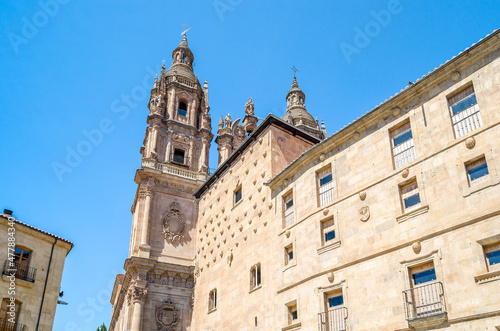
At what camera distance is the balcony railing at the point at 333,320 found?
17.5m

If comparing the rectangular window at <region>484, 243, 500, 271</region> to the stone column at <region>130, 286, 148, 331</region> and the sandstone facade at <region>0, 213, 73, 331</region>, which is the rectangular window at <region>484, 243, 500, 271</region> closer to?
the sandstone facade at <region>0, 213, 73, 331</region>

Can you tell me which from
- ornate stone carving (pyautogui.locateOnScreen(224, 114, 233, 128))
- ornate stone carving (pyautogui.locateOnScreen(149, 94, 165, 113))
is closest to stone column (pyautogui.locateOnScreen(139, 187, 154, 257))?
ornate stone carving (pyautogui.locateOnScreen(149, 94, 165, 113))

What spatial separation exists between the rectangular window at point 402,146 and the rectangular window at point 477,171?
7.78ft

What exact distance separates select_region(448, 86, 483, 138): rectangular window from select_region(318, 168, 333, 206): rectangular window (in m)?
6.16

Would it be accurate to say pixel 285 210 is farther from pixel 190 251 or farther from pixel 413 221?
pixel 190 251

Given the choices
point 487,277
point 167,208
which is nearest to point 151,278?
point 167,208

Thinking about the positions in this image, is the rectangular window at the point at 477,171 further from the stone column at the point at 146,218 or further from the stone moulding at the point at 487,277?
the stone column at the point at 146,218

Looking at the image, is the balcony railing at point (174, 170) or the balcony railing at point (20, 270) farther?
the balcony railing at point (174, 170)

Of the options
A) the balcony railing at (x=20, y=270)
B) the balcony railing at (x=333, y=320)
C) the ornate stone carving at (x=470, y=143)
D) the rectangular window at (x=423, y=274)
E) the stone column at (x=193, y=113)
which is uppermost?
the stone column at (x=193, y=113)

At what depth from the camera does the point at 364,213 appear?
1822cm

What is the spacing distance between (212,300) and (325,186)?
470 inches

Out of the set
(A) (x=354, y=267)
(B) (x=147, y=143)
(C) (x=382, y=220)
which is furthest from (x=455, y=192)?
(B) (x=147, y=143)

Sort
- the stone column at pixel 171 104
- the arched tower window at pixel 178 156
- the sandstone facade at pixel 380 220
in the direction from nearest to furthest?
the sandstone facade at pixel 380 220 → the arched tower window at pixel 178 156 → the stone column at pixel 171 104

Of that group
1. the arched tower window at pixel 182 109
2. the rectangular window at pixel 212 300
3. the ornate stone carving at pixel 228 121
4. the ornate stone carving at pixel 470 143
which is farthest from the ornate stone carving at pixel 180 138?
the ornate stone carving at pixel 470 143
